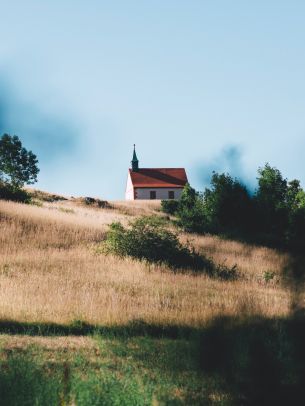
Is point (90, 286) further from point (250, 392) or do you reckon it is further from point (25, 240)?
point (250, 392)

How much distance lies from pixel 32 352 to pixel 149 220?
1372 cm

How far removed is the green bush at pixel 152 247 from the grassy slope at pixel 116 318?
3.55 ft

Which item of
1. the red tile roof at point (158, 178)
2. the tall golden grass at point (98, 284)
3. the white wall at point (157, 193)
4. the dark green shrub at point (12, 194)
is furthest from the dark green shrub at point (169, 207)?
the red tile roof at point (158, 178)

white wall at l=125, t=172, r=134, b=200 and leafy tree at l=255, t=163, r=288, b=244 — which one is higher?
white wall at l=125, t=172, r=134, b=200

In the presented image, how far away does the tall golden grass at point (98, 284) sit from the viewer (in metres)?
4.26

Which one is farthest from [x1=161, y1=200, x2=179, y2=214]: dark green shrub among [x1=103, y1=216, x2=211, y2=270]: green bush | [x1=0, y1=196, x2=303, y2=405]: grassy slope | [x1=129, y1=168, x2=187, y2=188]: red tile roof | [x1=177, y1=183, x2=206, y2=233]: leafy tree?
[x1=129, y1=168, x2=187, y2=188]: red tile roof

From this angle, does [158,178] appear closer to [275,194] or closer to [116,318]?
[275,194]

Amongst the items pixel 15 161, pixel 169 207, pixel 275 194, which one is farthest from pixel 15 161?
pixel 275 194

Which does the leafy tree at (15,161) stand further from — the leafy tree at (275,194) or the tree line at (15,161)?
the leafy tree at (275,194)

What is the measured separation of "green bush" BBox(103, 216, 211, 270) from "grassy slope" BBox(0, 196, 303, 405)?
1081 mm

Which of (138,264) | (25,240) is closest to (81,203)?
(25,240)

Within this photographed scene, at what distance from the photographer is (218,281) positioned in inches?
629

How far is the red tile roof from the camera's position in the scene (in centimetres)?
8306

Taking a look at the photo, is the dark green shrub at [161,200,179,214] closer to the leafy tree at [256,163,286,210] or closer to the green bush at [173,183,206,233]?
the green bush at [173,183,206,233]
